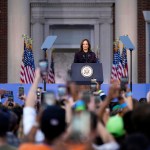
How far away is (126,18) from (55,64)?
276 centimetres

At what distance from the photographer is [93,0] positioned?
19828 mm

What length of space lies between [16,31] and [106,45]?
9.17ft

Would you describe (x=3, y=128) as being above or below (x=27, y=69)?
below

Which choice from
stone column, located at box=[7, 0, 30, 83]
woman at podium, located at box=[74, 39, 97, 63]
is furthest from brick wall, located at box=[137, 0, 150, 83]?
woman at podium, located at box=[74, 39, 97, 63]

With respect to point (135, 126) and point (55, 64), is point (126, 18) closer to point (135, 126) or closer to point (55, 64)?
point (55, 64)

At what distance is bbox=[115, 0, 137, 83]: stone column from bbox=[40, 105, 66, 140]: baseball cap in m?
13.9

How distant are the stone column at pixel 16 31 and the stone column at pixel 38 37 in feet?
2.74

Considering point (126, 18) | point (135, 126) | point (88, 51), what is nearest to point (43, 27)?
point (126, 18)

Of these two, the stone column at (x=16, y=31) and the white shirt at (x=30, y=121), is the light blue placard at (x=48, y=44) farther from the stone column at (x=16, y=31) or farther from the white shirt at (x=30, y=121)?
the white shirt at (x=30, y=121)

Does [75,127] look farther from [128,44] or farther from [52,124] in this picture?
[128,44]

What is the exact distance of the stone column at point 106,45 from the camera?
19516 mm

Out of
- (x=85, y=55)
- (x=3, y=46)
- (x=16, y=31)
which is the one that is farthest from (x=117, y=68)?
(x=3, y=46)

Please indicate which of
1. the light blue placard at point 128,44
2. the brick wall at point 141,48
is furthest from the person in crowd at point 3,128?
the brick wall at point 141,48

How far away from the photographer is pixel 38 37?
64.2ft
